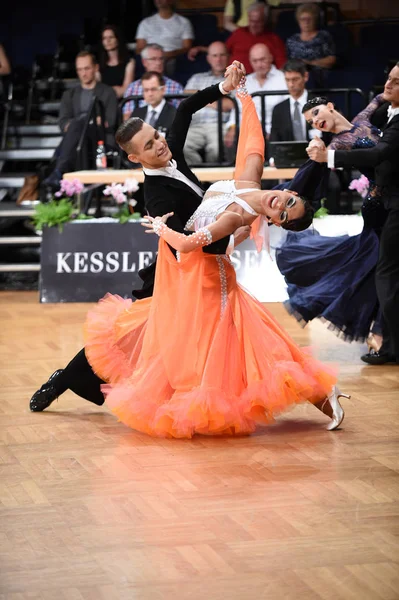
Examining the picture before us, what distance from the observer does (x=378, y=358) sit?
568 centimetres

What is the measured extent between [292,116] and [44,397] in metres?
4.57

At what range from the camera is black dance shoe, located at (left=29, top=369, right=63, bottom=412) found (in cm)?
464

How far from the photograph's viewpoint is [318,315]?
18.5 ft

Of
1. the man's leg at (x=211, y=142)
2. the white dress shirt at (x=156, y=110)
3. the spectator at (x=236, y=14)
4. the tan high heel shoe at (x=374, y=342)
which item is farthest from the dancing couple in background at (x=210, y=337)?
the spectator at (x=236, y=14)

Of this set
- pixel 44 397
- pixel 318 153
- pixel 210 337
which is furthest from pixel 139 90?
pixel 210 337

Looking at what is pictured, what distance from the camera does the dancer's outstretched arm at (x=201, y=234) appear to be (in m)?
3.96

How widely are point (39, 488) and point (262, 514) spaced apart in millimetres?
814

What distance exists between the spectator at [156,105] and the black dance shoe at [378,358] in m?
3.59

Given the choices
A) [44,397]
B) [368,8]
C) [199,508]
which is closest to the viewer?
[199,508]

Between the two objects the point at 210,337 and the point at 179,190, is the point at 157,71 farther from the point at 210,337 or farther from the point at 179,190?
the point at 210,337

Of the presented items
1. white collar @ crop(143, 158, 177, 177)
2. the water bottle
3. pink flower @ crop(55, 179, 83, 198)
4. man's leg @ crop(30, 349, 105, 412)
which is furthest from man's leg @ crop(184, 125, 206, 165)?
white collar @ crop(143, 158, 177, 177)

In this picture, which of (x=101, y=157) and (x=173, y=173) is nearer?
(x=173, y=173)

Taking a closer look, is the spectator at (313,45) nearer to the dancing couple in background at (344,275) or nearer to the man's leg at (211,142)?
the man's leg at (211,142)

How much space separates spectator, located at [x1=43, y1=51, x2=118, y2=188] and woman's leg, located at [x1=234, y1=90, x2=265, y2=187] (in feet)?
16.6
